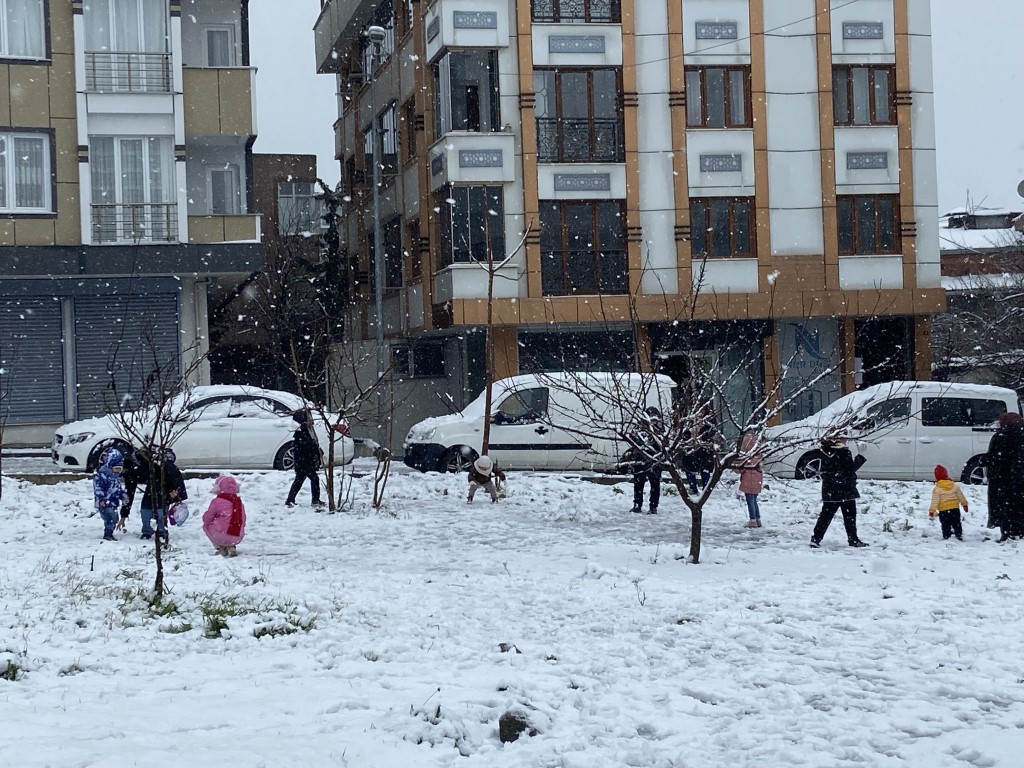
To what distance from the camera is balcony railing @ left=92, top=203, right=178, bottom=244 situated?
26859 mm

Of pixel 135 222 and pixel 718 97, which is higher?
pixel 718 97

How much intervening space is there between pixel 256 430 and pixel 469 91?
12.7 meters

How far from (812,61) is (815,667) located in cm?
2532

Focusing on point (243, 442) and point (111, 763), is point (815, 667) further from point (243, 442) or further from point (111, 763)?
point (243, 442)

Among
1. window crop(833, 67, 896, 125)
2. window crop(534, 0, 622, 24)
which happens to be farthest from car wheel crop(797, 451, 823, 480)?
window crop(534, 0, 622, 24)

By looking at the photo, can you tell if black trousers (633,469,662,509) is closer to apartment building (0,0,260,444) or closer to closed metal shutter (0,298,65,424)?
apartment building (0,0,260,444)

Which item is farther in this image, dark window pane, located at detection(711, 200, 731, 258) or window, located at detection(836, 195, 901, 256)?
window, located at detection(836, 195, 901, 256)

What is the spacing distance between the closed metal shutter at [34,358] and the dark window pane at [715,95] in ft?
50.5

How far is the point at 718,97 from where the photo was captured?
31.3m

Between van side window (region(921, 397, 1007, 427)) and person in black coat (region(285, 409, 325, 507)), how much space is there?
32.9ft

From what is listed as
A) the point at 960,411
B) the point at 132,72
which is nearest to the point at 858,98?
the point at 960,411

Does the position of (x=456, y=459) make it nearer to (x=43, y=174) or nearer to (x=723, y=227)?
(x=43, y=174)

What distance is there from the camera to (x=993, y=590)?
1135 cm

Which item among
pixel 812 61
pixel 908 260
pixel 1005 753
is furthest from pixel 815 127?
pixel 1005 753
